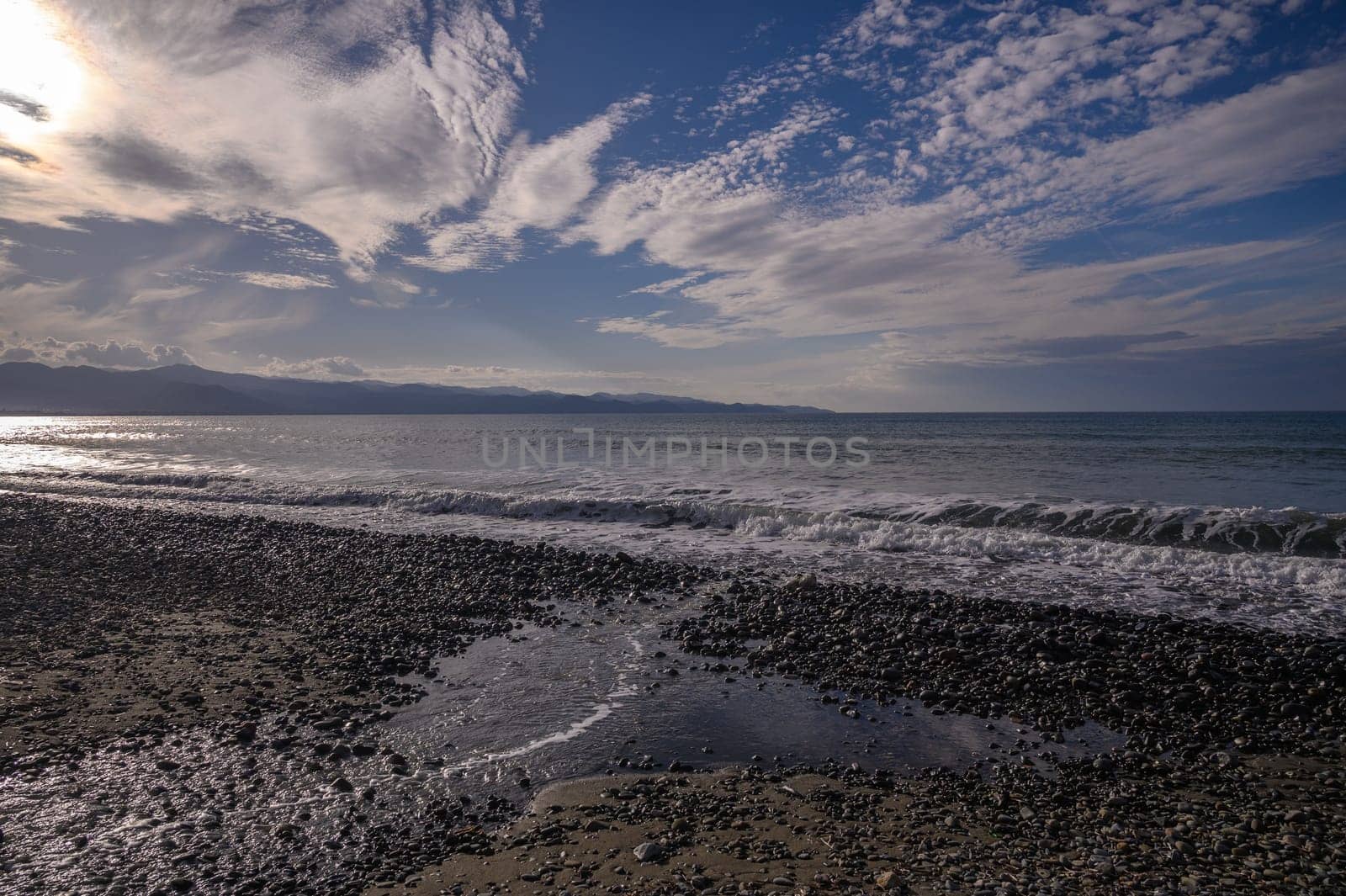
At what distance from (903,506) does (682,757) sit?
18.4 meters

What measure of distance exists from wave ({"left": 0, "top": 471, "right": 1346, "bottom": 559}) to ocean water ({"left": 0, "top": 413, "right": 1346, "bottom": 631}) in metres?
0.09

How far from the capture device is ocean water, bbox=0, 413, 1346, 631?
47.1 feet

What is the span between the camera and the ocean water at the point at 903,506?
14359 millimetres

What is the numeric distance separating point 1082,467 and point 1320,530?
19322mm

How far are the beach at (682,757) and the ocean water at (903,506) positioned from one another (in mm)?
3386

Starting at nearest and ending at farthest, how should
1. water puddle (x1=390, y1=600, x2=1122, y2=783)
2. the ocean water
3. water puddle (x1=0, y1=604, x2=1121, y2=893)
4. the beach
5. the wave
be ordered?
the beach
water puddle (x1=0, y1=604, x2=1121, y2=893)
water puddle (x1=390, y1=600, x2=1122, y2=783)
the ocean water
the wave

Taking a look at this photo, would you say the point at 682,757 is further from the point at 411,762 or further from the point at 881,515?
the point at 881,515

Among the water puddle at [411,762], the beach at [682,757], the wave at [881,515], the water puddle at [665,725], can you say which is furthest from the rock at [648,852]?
the wave at [881,515]

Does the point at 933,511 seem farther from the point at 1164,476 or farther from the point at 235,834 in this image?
the point at 235,834

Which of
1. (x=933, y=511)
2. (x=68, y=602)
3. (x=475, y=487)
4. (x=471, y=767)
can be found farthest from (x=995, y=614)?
(x=475, y=487)

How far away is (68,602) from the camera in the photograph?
40.2ft

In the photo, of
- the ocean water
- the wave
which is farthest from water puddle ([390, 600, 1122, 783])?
the wave

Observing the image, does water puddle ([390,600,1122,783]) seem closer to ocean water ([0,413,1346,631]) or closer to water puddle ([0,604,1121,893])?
water puddle ([0,604,1121,893])

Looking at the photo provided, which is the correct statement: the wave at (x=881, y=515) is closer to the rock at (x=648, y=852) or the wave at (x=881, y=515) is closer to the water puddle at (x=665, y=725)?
the water puddle at (x=665, y=725)
